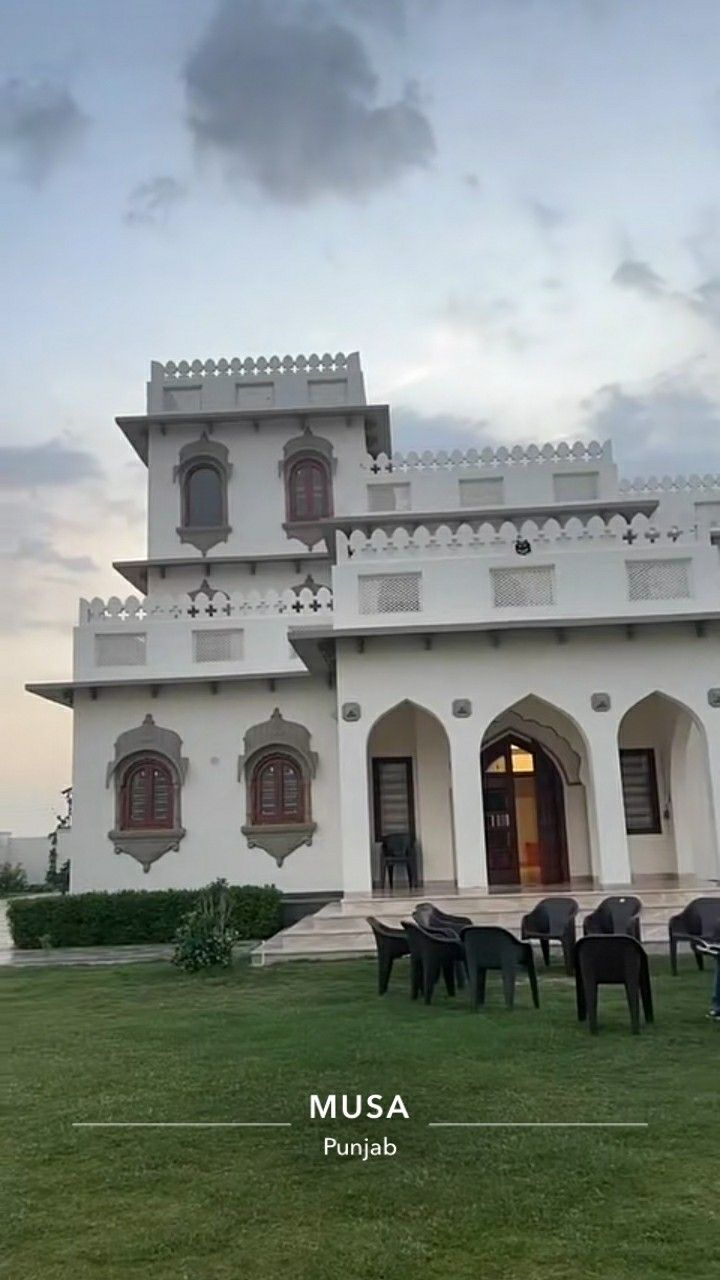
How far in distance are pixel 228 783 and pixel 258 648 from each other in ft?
7.07

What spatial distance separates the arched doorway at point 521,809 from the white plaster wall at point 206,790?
7.90ft

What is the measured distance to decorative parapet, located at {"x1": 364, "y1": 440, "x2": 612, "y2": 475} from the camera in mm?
17797

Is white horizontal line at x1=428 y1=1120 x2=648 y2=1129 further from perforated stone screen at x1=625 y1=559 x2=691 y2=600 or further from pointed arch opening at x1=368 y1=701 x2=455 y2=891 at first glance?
pointed arch opening at x1=368 y1=701 x2=455 y2=891

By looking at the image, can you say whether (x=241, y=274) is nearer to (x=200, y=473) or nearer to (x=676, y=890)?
(x=200, y=473)

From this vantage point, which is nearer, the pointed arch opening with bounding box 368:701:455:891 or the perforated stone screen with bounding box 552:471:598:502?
the pointed arch opening with bounding box 368:701:455:891

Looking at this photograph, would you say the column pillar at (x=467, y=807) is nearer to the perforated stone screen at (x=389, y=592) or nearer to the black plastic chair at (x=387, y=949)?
the perforated stone screen at (x=389, y=592)

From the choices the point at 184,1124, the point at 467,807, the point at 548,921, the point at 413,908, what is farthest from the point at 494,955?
the point at 467,807

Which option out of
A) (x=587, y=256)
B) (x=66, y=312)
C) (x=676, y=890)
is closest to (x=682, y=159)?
(x=587, y=256)

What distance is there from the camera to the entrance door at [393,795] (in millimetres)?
14959

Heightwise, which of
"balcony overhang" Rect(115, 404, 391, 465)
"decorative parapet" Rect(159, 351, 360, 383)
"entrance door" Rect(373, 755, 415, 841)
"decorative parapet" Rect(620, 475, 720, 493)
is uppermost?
"decorative parapet" Rect(159, 351, 360, 383)

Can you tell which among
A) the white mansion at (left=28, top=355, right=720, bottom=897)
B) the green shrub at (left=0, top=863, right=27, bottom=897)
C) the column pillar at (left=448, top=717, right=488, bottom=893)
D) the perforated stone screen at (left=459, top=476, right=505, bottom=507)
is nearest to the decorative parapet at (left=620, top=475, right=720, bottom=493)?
the white mansion at (left=28, top=355, right=720, bottom=897)

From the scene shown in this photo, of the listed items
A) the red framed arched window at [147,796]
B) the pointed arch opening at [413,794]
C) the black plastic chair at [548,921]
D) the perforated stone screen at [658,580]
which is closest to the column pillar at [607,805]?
the perforated stone screen at [658,580]

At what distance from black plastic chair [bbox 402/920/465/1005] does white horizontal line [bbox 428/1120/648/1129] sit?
10.3 feet

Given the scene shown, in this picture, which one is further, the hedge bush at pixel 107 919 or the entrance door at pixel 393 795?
the entrance door at pixel 393 795
